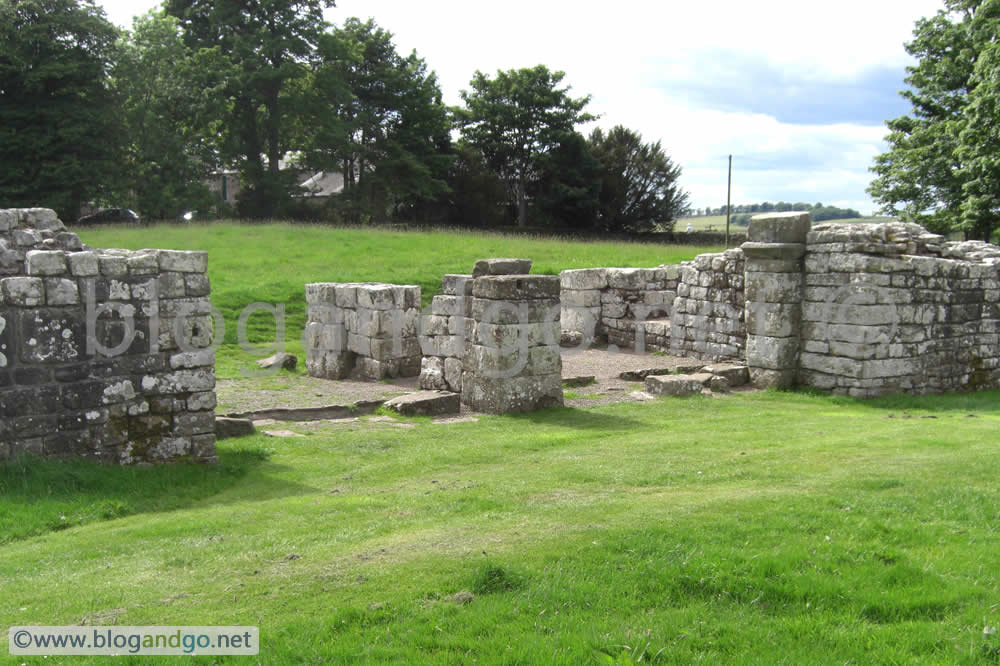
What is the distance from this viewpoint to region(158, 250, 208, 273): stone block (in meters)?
8.77

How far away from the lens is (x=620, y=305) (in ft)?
65.1

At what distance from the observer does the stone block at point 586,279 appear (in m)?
20.1

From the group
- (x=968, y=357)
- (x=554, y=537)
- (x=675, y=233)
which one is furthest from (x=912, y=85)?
(x=554, y=537)

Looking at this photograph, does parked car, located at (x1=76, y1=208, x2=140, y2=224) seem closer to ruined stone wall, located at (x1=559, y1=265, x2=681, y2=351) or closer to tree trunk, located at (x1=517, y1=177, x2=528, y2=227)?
tree trunk, located at (x1=517, y1=177, x2=528, y2=227)

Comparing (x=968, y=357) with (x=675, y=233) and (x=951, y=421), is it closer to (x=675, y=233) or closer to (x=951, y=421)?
(x=951, y=421)

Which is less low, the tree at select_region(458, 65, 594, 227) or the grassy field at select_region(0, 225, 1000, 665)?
the tree at select_region(458, 65, 594, 227)

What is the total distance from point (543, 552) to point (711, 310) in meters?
12.2

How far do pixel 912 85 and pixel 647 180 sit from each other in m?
16.0

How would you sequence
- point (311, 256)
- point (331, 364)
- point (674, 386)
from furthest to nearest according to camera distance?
point (311, 256) < point (331, 364) < point (674, 386)

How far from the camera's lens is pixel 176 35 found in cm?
3825

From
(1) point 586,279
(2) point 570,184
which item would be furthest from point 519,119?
(1) point 586,279

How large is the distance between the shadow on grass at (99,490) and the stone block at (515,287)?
14.5 ft

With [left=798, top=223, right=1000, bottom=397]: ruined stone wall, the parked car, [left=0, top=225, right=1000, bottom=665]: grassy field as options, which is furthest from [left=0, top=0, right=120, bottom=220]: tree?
[left=798, top=223, right=1000, bottom=397]: ruined stone wall

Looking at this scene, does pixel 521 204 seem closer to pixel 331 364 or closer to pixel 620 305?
pixel 620 305
